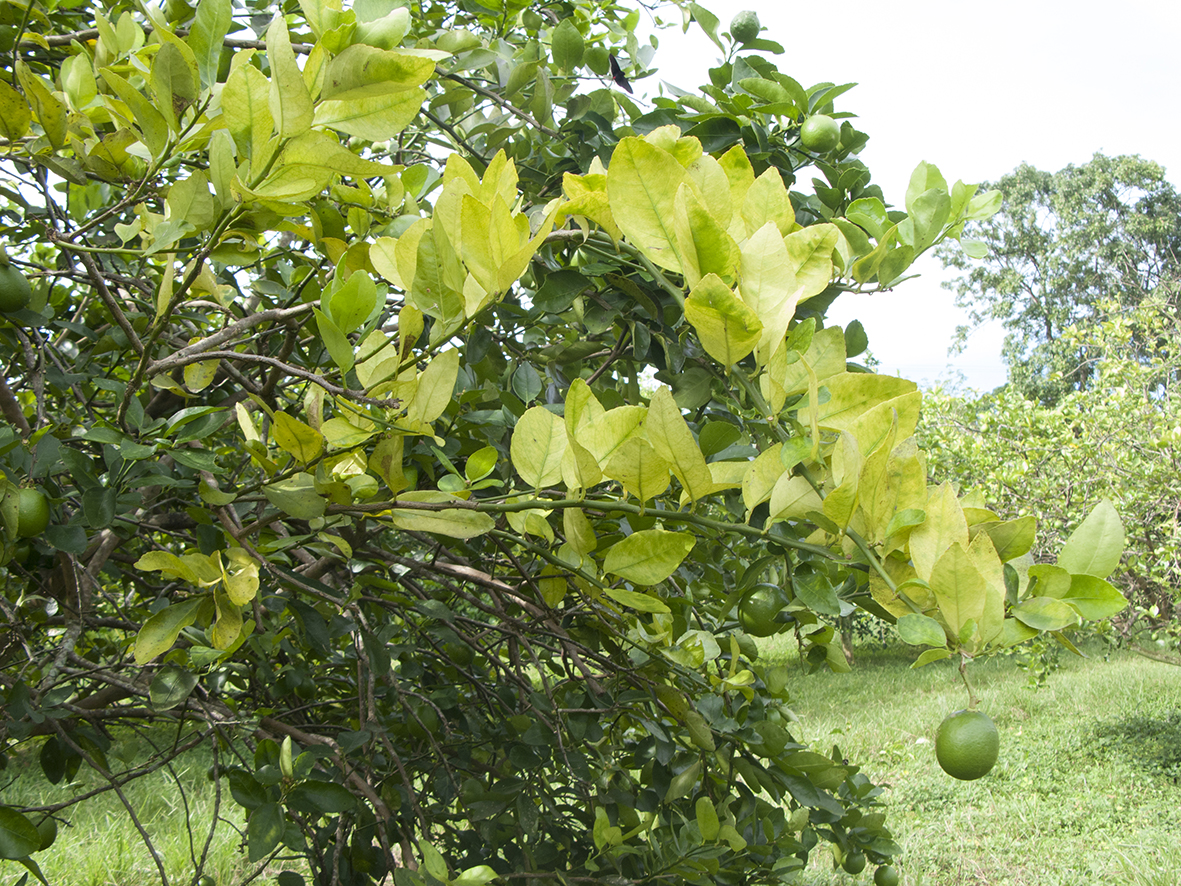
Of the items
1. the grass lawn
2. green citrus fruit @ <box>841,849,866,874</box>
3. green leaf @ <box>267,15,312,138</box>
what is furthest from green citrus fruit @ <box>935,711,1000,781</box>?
the grass lawn

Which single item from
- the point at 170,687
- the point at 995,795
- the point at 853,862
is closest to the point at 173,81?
the point at 170,687

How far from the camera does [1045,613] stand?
48cm

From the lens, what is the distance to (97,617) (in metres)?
1.20

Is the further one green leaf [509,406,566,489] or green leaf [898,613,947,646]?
green leaf [509,406,566,489]

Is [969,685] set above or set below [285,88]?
below

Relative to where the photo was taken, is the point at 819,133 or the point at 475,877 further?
the point at 819,133

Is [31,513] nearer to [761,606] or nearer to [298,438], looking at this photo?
[298,438]

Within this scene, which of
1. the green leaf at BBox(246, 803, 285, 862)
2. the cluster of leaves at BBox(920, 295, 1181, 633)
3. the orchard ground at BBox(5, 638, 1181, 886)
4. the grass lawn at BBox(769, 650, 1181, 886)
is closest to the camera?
the green leaf at BBox(246, 803, 285, 862)

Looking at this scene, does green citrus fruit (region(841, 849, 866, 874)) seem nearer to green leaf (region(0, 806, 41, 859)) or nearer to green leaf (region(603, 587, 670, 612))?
green leaf (region(603, 587, 670, 612))

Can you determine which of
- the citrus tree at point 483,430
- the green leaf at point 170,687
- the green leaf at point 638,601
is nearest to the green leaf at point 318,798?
the citrus tree at point 483,430

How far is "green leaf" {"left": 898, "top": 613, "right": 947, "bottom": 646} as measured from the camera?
0.46 metres

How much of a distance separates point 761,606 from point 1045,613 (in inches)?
12.3

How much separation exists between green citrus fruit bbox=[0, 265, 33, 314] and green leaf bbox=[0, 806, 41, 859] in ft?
1.68

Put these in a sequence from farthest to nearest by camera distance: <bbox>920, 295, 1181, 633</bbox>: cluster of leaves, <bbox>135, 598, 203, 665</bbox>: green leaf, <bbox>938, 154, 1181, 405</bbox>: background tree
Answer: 1. <bbox>938, 154, 1181, 405</bbox>: background tree
2. <bbox>920, 295, 1181, 633</bbox>: cluster of leaves
3. <bbox>135, 598, 203, 665</bbox>: green leaf
